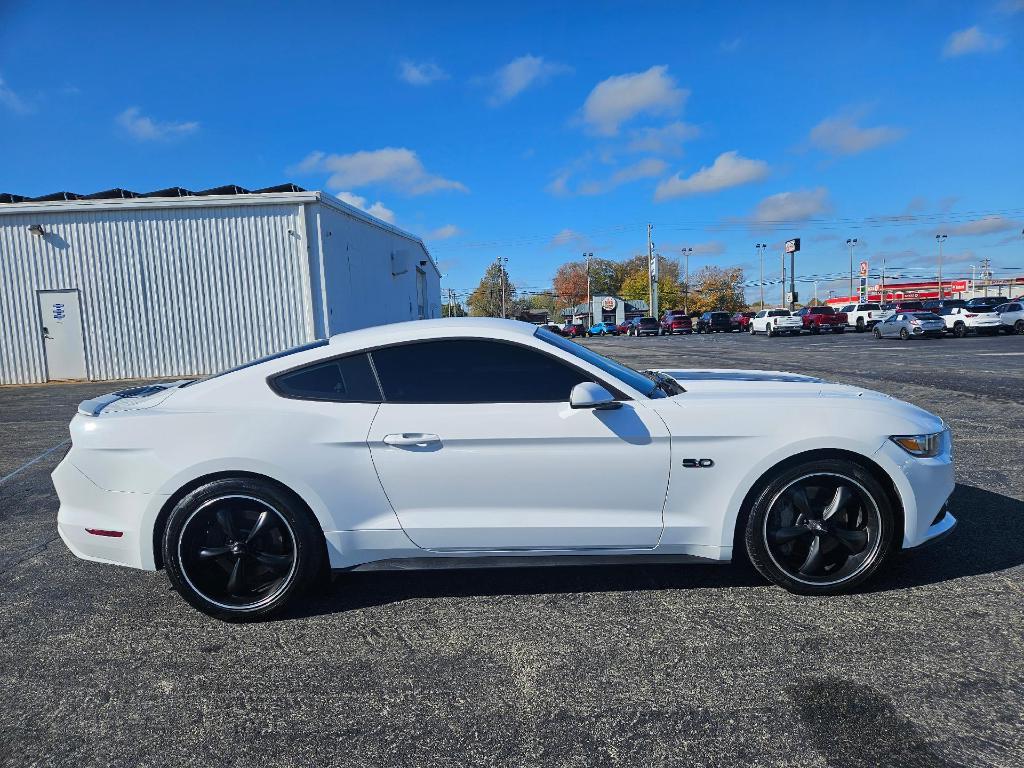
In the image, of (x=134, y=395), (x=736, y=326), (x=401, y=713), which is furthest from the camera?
(x=736, y=326)

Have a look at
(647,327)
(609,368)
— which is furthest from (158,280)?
(647,327)

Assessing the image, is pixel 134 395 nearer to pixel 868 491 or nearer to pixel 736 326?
pixel 868 491

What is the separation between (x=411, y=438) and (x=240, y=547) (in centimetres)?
98

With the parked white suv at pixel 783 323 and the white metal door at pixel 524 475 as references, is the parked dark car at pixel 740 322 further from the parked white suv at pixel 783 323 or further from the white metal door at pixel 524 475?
the white metal door at pixel 524 475

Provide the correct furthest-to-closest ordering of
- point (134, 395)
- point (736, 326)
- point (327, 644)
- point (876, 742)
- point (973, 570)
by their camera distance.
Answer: point (736, 326)
point (134, 395)
point (973, 570)
point (327, 644)
point (876, 742)

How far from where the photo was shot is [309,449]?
302cm

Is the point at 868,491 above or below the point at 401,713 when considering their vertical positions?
above

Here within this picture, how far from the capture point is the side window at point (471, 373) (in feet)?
10.2

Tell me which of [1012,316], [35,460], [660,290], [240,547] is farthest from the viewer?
[660,290]

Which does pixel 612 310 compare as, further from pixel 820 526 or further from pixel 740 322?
pixel 820 526

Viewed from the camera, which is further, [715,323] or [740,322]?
[740,322]

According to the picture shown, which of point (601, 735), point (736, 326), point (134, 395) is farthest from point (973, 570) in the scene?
point (736, 326)

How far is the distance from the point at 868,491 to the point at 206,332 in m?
17.2

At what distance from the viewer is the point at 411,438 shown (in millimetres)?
2996
